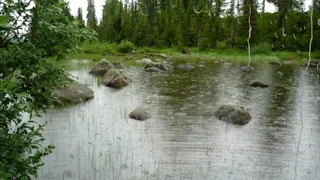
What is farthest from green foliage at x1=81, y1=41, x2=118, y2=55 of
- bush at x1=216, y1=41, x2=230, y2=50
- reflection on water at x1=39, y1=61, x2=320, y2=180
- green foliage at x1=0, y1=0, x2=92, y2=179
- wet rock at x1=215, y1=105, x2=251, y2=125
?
green foliage at x1=0, y1=0, x2=92, y2=179

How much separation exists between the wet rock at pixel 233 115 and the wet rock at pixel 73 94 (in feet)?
25.5

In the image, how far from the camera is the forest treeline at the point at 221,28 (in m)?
74.0

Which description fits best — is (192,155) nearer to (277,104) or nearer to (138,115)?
(138,115)

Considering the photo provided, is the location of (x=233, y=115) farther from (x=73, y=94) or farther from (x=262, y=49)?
(x=262, y=49)

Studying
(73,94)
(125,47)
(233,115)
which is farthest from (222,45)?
(233,115)

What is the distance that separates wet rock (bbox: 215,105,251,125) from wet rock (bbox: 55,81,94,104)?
25.5 ft

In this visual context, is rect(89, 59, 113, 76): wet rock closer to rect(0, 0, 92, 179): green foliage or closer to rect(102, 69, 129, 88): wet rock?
rect(102, 69, 129, 88): wet rock

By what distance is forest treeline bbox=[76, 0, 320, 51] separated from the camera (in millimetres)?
74000

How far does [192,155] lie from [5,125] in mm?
7730

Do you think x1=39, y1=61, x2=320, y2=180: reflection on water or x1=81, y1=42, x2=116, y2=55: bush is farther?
x1=81, y1=42, x2=116, y2=55: bush

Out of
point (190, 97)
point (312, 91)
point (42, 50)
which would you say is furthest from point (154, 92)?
point (42, 50)

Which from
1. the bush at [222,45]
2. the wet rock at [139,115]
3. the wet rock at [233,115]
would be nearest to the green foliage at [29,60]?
the wet rock at [139,115]

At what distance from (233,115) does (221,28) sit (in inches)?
2719

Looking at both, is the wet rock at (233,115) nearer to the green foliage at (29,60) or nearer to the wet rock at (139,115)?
the wet rock at (139,115)
